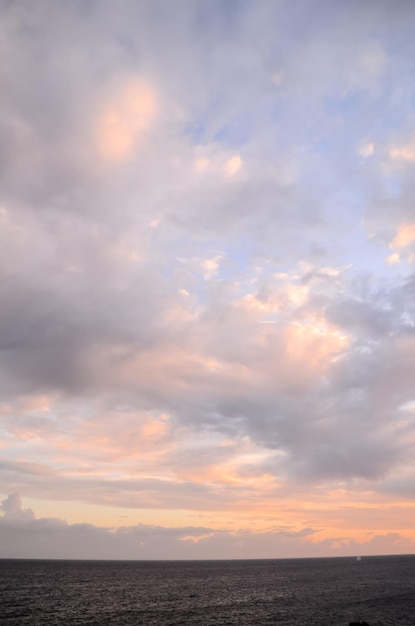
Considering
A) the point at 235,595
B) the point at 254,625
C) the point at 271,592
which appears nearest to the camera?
the point at 254,625

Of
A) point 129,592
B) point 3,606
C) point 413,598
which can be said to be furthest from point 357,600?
point 3,606

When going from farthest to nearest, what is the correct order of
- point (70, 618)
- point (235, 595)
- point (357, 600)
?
point (235, 595) < point (357, 600) < point (70, 618)

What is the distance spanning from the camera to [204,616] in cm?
10175

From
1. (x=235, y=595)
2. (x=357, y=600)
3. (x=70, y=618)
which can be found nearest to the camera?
(x=70, y=618)

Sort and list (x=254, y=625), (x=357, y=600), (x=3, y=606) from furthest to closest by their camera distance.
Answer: (x=357, y=600)
(x=3, y=606)
(x=254, y=625)

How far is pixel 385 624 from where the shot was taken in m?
93.9

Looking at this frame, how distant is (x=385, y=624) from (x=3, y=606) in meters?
85.5

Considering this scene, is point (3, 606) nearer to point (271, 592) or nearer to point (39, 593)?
point (39, 593)

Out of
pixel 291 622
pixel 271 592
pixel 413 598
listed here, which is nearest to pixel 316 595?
→ pixel 271 592

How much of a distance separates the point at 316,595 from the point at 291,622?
57446 millimetres

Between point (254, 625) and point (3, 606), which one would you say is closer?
point (254, 625)

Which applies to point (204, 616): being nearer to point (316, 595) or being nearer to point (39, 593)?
point (316, 595)

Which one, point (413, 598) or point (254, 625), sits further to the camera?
point (413, 598)

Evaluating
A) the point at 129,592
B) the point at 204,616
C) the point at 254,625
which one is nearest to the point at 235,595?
the point at 129,592
